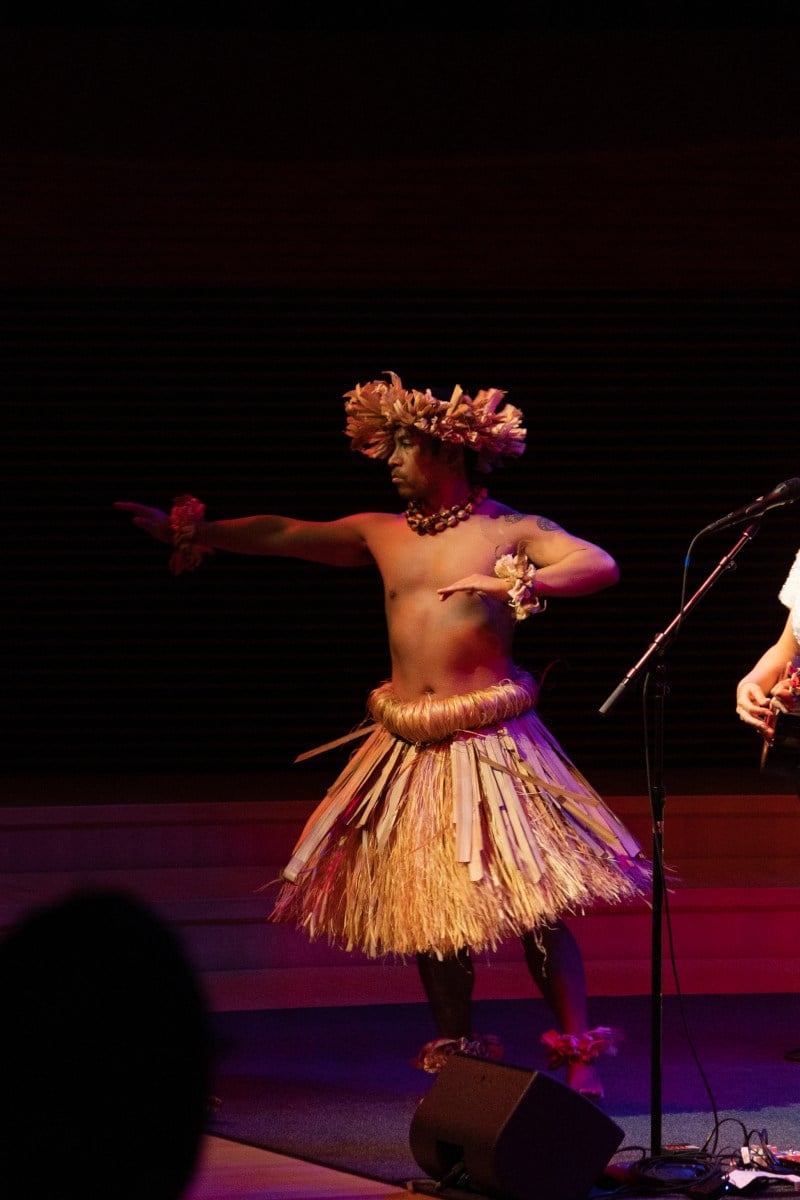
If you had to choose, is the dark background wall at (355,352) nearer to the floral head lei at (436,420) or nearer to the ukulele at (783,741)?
the floral head lei at (436,420)

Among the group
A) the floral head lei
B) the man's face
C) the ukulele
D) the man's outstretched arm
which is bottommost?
the ukulele

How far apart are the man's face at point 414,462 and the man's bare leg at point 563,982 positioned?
101 cm

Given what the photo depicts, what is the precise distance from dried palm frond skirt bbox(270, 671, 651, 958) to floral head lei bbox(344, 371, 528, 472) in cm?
53

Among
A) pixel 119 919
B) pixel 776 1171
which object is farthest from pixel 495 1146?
pixel 119 919

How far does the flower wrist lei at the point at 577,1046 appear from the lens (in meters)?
3.35

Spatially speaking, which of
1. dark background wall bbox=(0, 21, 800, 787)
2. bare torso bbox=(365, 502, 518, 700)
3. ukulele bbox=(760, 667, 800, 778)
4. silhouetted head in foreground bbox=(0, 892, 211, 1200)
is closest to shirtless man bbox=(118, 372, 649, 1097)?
bare torso bbox=(365, 502, 518, 700)

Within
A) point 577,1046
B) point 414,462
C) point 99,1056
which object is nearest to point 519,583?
point 414,462

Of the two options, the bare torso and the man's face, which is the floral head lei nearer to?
the man's face

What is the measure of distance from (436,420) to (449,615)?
17.0 inches

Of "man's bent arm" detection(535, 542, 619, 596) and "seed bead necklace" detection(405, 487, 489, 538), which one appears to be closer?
"man's bent arm" detection(535, 542, 619, 596)

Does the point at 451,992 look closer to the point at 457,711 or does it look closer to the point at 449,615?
the point at 457,711

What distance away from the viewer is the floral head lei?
11.5 feet

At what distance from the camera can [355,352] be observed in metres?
6.23

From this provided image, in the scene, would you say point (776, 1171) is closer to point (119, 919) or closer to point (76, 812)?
point (119, 919)
